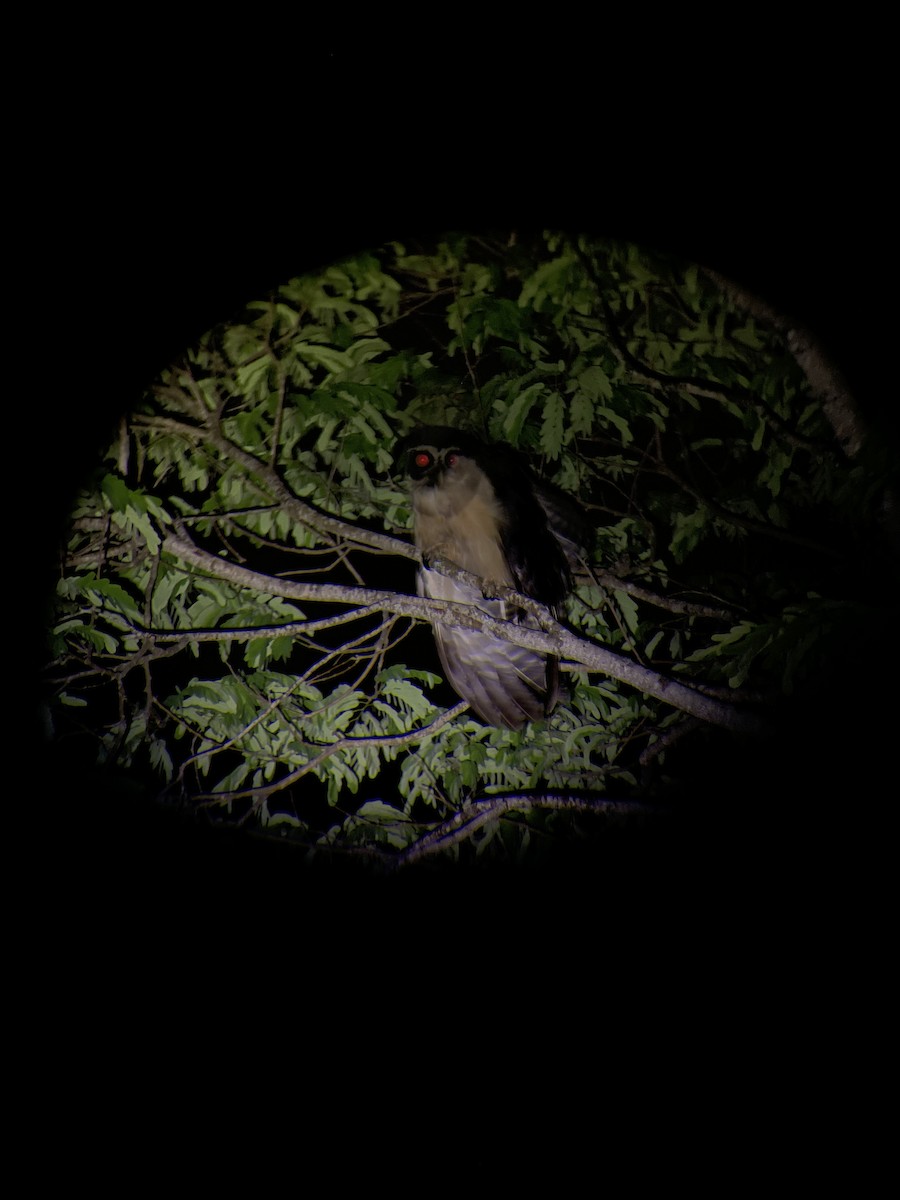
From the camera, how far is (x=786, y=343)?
1972 millimetres

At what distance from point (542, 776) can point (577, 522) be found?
123 centimetres

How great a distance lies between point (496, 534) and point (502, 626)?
4.28 ft

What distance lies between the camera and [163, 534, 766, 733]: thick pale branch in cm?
195

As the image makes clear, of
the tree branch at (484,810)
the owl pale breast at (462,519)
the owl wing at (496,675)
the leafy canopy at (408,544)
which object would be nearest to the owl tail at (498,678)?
the owl wing at (496,675)

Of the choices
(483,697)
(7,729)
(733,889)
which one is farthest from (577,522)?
(7,729)

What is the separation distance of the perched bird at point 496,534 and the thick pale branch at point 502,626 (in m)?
0.87

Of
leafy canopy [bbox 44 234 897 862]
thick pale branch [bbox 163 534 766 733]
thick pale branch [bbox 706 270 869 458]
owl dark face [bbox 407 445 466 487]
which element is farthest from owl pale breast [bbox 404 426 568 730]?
thick pale branch [bbox 706 270 869 458]

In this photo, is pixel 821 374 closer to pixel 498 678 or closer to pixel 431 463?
pixel 431 463

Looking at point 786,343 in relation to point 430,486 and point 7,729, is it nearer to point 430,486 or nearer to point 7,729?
point 430,486

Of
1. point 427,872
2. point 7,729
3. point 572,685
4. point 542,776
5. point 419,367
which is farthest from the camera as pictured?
point 572,685

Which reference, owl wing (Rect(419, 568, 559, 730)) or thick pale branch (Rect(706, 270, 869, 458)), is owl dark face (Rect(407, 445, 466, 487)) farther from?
thick pale branch (Rect(706, 270, 869, 458))

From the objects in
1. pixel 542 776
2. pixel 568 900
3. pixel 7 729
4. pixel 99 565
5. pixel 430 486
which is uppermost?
pixel 430 486

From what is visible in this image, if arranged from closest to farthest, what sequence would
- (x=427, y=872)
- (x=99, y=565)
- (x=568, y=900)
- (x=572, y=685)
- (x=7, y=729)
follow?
1. (x=7, y=729)
2. (x=99, y=565)
3. (x=427, y=872)
4. (x=568, y=900)
5. (x=572, y=685)

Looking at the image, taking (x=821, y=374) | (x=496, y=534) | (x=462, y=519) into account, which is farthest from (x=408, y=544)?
(x=821, y=374)
